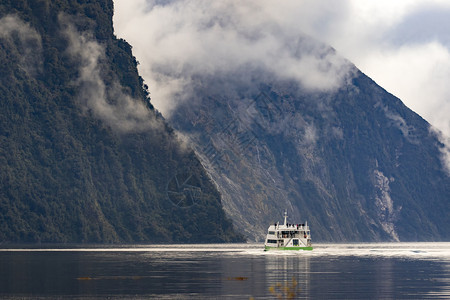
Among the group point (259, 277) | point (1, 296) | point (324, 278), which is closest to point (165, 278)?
point (259, 277)

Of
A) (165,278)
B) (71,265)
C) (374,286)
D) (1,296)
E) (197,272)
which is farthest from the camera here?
(71,265)

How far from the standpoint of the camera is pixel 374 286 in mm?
99125

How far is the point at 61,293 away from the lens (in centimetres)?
8725

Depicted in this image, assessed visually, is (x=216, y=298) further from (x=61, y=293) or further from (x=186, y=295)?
(x=61, y=293)

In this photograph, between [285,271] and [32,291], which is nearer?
[32,291]

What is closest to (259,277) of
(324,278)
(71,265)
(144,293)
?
(324,278)

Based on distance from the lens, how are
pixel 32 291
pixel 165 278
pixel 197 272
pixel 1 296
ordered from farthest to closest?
1. pixel 197 272
2. pixel 165 278
3. pixel 32 291
4. pixel 1 296

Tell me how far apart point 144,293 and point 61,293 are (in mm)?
7672

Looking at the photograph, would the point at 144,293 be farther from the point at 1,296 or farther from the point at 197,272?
the point at 197,272

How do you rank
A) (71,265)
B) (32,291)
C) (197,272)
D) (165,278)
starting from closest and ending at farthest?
(32,291) → (165,278) → (197,272) → (71,265)

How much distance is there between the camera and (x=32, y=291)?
291ft

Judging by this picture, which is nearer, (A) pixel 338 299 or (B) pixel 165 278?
(A) pixel 338 299

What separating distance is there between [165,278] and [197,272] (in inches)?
522

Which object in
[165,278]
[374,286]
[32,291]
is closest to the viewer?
[32,291]
